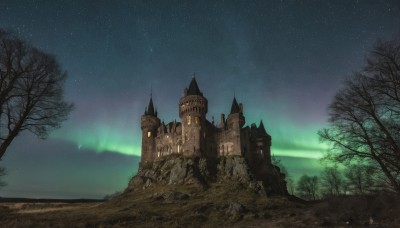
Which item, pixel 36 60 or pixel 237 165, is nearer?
pixel 36 60

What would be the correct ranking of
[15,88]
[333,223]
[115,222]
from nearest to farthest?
[15,88]
[333,223]
[115,222]

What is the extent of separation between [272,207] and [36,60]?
43089 mm

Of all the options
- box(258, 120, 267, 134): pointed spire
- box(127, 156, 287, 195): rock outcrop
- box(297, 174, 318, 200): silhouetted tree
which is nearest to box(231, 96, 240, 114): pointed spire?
box(258, 120, 267, 134): pointed spire

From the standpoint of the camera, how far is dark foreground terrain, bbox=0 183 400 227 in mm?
26094

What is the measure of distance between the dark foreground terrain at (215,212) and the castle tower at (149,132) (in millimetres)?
17383

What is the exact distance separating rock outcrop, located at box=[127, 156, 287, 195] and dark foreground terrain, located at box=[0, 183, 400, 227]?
10.0 feet

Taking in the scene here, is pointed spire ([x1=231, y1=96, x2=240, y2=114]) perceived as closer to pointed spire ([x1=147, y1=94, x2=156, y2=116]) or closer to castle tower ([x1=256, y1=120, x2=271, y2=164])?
castle tower ([x1=256, y1=120, x2=271, y2=164])

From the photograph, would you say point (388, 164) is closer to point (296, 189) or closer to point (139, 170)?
point (139, 170)

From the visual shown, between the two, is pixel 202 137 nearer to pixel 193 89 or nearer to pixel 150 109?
pixel 193 89

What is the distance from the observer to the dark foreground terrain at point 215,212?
26094mm

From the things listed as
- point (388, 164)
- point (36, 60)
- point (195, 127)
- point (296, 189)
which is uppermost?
point (195, 127)

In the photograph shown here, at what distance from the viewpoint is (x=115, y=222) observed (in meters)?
33.2

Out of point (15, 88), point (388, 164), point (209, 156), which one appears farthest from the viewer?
point (209, 156)

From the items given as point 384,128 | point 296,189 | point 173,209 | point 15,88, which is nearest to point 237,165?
point 173,209
